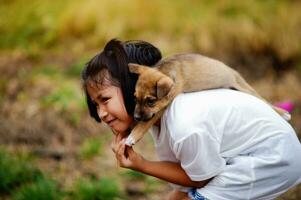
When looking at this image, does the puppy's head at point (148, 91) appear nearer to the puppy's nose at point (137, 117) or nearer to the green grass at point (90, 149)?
the puppy's nose at point (137, 117)

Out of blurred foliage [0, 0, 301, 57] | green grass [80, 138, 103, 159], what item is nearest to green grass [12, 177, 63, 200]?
green grass [80, 138, 103, 159]

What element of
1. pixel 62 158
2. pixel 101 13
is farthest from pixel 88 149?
pixel 101 13

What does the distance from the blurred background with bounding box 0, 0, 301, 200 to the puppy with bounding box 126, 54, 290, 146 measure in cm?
177

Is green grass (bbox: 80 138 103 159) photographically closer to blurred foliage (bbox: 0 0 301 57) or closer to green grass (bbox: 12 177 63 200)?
green grass (bbox: 12 177 63 200)

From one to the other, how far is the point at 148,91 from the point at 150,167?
1.23 feet

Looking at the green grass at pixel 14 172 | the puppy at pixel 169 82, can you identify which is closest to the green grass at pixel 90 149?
the green grass at pixel 14 172

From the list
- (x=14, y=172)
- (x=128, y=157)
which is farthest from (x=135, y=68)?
(x=14, y=172)

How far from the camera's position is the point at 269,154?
242 centimetres

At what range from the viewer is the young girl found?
2.33 metres

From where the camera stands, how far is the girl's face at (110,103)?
2525mm

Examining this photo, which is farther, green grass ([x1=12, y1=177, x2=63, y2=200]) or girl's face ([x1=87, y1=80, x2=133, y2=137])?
green grass ([x1=12, y1=177, x2=63, y2=200])

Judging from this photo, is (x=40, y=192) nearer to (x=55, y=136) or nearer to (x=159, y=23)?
(x=55, y=136)

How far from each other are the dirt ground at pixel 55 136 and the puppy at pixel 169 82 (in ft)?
3.47

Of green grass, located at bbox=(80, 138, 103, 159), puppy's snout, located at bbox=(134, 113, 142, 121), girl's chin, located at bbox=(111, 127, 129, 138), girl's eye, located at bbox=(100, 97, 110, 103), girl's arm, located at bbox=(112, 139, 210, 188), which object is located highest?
girl's eye, located at bbox=(100, 97, 110, 103)
